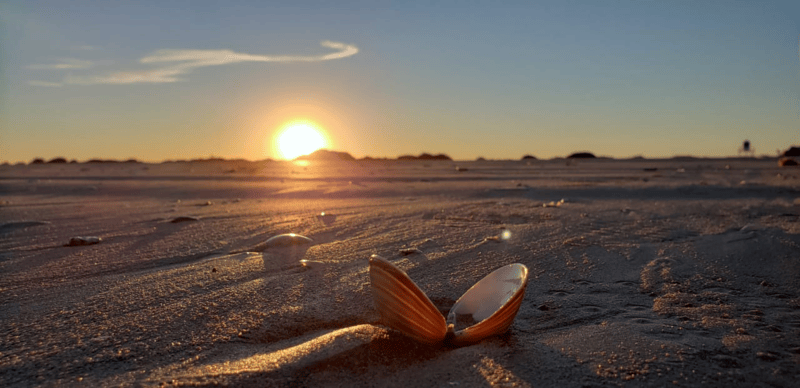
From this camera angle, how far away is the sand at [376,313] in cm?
157

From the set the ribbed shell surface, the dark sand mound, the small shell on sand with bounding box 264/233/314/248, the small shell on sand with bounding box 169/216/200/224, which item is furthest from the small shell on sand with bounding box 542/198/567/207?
the dark sand mound

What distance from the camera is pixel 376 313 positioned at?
7.09 feet

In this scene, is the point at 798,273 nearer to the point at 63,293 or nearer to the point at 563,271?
the point at 563,271

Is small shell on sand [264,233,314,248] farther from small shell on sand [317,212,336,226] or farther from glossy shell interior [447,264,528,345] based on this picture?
glossy shell interior [447,264,528,345]

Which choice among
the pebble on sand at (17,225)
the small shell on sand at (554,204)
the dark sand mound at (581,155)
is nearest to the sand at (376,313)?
the pebble on sand at (17,225)

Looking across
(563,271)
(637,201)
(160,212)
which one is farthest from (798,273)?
(160,212)

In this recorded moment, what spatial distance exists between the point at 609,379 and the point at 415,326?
2.03 ft

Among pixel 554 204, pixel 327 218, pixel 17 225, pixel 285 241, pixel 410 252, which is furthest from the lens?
pixel 554 204

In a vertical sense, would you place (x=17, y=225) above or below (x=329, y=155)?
below

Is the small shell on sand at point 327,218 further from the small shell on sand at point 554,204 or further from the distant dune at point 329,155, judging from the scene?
the distant dune at point 329,155

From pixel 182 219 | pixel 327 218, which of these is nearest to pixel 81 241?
pixel 182 219

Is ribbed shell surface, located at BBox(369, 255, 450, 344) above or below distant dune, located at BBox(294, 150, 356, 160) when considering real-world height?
below

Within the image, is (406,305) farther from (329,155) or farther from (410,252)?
(329,155)

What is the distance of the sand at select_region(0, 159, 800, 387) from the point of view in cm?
157
